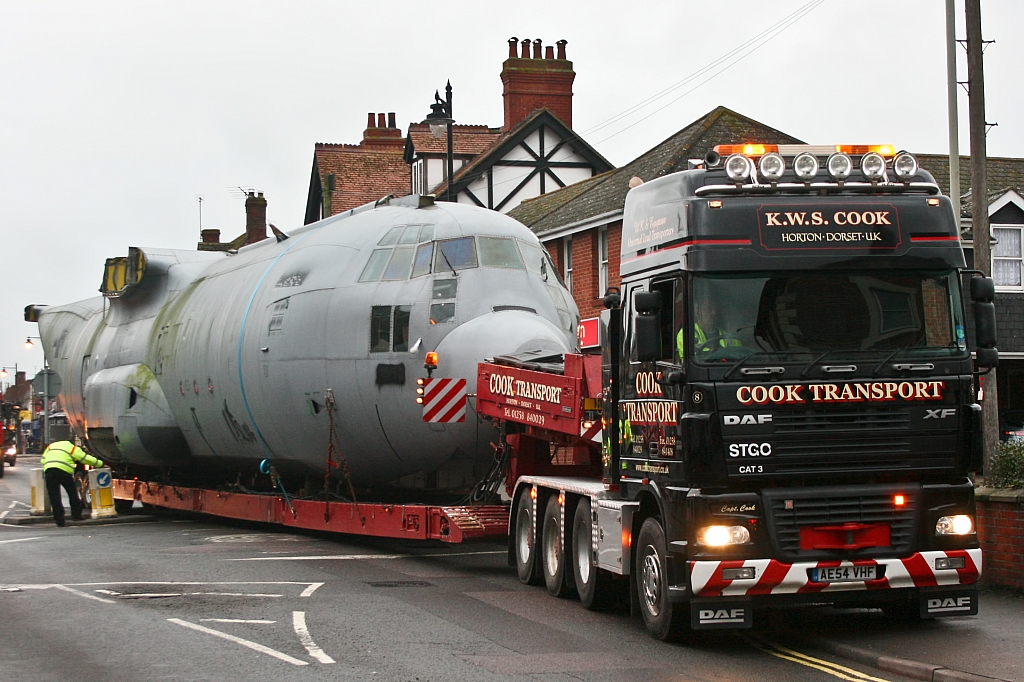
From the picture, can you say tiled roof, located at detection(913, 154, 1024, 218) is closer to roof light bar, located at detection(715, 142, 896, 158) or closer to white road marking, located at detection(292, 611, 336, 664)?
roof light bar, located at detection(715, 142, 896, 158)

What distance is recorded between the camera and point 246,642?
1029 cm

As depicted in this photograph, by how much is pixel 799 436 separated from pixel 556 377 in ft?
12.8

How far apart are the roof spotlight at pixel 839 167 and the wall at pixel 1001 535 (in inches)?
147

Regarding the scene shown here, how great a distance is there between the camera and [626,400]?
11258 mm

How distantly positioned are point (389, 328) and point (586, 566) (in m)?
4.93

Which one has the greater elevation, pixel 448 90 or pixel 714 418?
pixel 448 90

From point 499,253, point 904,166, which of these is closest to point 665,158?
point 499,253

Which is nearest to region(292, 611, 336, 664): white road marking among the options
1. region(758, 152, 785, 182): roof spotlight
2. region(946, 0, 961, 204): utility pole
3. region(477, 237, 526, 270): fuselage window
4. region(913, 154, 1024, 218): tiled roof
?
region(758, 152, 785, 182): roof spotlight

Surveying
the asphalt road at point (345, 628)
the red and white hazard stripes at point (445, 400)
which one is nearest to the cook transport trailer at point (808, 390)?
the asphalt road at point (345, 628)

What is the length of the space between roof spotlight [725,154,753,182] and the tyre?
2637 millimetres

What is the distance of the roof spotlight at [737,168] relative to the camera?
10.1m

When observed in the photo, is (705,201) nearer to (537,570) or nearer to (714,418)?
(714,418)

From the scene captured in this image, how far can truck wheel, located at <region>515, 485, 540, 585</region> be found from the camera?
13.5m

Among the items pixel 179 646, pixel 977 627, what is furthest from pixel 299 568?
pixel 977 627
